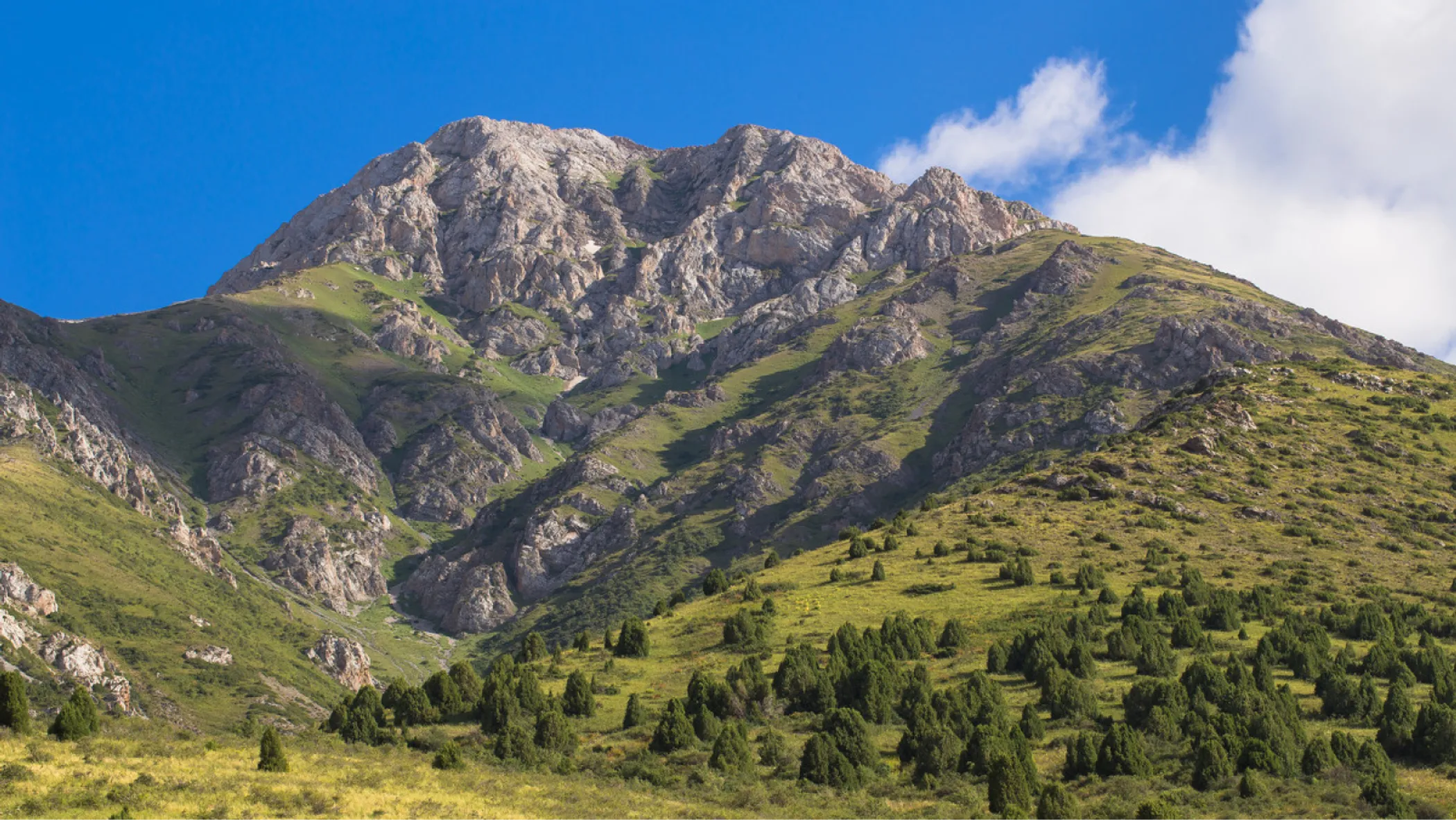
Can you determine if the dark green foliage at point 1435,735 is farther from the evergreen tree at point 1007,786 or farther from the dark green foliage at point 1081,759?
the evergreen tree at point 1007,786

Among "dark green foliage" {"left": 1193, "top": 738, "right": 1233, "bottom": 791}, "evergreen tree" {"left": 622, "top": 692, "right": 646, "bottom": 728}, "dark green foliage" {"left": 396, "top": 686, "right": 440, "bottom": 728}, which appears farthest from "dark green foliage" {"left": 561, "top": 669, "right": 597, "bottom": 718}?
"dark green foliage" {"left": 1193, "top": 738, "right": 1233, "bottom": 791}

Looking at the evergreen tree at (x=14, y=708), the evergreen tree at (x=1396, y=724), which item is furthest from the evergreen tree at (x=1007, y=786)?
the evergreen tree at (x=14, y=708)

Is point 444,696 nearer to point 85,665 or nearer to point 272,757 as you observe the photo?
point 272,757

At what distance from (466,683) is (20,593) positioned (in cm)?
15762

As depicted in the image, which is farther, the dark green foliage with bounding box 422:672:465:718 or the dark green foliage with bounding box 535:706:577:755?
the dark green foliage with bounding box 422:672:465:718

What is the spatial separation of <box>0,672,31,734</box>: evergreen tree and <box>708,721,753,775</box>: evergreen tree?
3196cm

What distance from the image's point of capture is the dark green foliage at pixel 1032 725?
62062mm

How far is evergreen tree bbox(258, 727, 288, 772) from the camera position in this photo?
1940 inches

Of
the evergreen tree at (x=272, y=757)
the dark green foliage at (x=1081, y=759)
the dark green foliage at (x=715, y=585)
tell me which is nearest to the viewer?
the evergreen tree at (x=272, y=757)

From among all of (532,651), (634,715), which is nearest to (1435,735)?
(634,715)

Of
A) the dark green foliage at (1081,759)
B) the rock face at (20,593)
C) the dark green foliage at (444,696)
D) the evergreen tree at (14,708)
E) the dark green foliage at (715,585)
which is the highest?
the dark green foliage at (715,585)

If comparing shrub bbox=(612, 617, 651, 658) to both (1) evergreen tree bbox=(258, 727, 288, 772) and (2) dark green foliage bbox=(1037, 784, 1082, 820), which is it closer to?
(1) evergreen tree bbox=(258, 727, 288, 772)

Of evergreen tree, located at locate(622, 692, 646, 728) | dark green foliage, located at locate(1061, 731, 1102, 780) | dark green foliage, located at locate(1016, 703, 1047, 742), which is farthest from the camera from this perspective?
evergreen tree, located at locate(622, 692, 646, 728)

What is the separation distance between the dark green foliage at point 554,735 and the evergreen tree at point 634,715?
16.5ft
